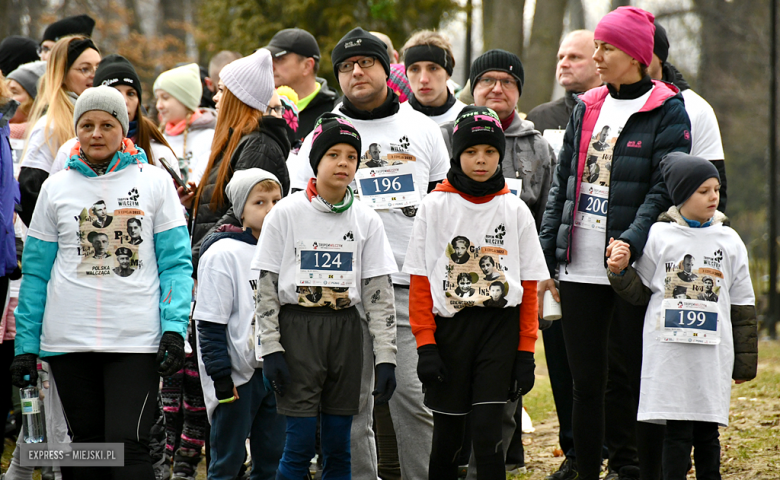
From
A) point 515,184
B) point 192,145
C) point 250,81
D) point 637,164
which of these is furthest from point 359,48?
point 192,145

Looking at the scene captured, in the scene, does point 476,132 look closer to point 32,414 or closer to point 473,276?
point 473,276

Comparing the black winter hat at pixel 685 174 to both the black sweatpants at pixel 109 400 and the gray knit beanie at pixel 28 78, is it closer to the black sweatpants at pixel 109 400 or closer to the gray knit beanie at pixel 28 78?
the black sweatpants at pixel 109 400

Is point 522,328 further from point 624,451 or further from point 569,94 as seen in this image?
point 569,94

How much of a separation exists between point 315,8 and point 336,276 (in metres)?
10.1

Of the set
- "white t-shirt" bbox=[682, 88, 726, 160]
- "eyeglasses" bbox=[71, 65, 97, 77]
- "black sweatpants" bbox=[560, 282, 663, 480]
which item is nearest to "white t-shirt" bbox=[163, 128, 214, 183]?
"eyeglasses" bbox=[71, 65, 97, 77]

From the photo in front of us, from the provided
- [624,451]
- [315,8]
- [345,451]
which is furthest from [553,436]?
[315,8]

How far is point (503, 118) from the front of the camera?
18.5 ft

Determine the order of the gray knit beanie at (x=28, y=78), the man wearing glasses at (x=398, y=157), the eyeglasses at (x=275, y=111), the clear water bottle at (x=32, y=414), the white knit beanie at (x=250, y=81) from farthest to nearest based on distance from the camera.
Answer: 1. the gray knit beanie at (x=28, y=78)
2. the eyeglasses at (x=275, y=111)
3. the white knit beanie at (x=250, y=81)
4. the man wearing glasses at (x=398, y=157)
5. the clear water bottle at (x=32, y=414)

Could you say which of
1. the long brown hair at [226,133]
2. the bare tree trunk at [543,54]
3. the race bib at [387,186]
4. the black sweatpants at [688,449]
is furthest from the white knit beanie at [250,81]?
the bare tree trunk at [543,54]

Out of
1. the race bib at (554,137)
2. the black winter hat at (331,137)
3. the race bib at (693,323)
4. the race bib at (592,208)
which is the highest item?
the race bib at (554,137)

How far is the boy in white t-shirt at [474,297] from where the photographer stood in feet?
14.0

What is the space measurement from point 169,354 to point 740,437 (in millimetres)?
4062

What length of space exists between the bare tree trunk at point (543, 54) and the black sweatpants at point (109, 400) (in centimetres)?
981

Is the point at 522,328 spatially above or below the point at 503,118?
below
